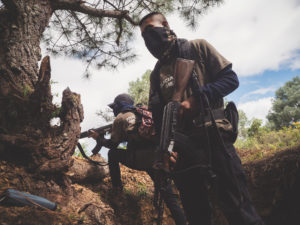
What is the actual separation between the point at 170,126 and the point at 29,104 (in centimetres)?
149

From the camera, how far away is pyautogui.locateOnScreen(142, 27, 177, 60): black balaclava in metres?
1.66

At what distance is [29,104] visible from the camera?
198 cm

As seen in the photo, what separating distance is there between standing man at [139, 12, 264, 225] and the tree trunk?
3.99ft

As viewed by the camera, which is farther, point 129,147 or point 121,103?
point 121,103

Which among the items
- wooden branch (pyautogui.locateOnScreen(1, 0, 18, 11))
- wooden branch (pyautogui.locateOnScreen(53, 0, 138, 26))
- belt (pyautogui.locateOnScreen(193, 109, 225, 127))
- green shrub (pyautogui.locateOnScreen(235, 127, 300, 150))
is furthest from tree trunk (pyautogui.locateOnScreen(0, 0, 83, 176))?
green shrub (pyautogui.locateOnScreen(235, 127, 300, 150))

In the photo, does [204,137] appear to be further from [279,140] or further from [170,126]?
[279,140]

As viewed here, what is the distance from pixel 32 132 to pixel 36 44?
1177 millimetres

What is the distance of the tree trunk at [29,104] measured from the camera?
1868 millimetres

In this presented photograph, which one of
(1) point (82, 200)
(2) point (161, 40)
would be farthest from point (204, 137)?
(1) point (82, 200)

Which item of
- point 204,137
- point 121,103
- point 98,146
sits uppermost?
point 121,103

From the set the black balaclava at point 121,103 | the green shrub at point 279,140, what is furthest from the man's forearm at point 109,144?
the green shrub at point 279,140

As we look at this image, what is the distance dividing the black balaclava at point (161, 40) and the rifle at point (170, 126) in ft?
0.87

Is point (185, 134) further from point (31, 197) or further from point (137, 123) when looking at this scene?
point (137, 123)

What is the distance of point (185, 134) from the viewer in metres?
1.55
